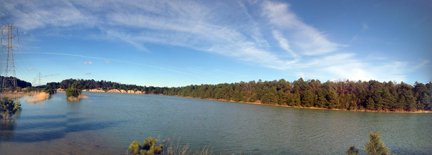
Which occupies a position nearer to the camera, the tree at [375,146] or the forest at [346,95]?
the tree at [375,146]

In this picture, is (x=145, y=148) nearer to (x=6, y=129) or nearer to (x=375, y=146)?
(x=375, y=146)

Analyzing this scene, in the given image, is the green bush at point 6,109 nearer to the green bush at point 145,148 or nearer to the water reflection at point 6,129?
the water reflection at point 6,129

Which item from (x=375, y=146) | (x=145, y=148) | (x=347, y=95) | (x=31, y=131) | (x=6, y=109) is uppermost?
(x=347, y=95)

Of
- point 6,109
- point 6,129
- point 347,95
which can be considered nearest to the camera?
point 6,129

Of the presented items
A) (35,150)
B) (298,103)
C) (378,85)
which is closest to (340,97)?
(298,103)

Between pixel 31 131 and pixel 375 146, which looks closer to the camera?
pixel 375 146

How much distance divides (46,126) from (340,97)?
3919 inches

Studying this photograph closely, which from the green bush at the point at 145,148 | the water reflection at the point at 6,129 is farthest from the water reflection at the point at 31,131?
the green bush at the point at 145,148

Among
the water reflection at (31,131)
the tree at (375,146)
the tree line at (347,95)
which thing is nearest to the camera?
the tree at (375,146)

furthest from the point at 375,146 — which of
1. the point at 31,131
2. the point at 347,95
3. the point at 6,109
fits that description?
the point at 347,95

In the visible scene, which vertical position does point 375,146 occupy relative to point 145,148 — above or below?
above

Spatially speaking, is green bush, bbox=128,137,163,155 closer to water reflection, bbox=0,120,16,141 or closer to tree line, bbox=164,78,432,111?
water reflection, bbox=0,120,16,141

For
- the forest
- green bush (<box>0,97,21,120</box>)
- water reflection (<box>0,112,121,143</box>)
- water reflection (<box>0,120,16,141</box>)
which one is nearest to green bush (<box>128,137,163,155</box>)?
water reflection (<box>0,112,121,143</box>)

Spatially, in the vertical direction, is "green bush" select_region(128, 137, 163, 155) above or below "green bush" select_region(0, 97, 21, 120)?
below
